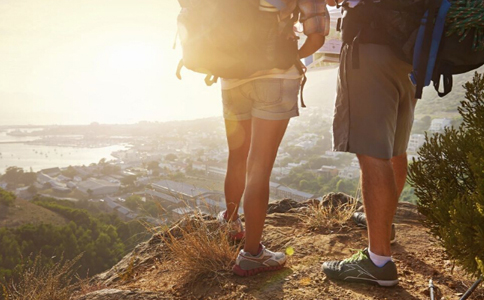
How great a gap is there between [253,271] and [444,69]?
1.41m

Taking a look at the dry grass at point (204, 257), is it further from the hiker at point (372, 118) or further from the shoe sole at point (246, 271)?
the hiker at point (372, 118)

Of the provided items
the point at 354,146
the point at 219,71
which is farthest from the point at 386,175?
the point at 219,71

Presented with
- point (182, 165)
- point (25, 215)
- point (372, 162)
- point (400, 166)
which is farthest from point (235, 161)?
point (182, 165)

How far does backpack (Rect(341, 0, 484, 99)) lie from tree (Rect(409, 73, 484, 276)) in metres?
0.14

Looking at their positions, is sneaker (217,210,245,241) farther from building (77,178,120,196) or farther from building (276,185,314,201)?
building (77,178,120,196)

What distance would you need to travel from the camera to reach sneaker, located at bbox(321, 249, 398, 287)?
5.78 feet

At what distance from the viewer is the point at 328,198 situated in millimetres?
4227

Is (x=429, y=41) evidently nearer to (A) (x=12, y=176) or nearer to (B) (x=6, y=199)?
(B) (x=6, y=199)

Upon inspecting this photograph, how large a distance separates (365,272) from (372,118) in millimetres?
777

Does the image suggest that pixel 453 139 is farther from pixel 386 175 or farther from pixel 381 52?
pixel 381 52

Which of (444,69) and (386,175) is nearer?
(444,69)

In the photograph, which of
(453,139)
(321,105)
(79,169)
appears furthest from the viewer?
(321,105)

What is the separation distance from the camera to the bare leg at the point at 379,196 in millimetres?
1710

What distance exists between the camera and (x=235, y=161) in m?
2.36
